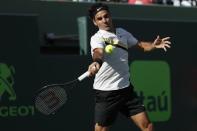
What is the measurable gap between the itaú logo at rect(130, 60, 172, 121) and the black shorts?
8.81 ft

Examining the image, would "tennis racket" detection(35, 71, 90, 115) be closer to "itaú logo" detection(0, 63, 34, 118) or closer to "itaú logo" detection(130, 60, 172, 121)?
"itaú logo" detection(0, 63, 34, 118)

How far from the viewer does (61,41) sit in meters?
9.84

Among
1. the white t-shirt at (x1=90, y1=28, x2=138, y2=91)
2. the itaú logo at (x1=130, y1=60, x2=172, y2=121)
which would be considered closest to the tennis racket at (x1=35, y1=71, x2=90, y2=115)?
the white t-shirt at (x1=90, y1=28, x2=138, y2=91)

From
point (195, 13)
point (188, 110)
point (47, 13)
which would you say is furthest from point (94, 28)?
point (195, 13)

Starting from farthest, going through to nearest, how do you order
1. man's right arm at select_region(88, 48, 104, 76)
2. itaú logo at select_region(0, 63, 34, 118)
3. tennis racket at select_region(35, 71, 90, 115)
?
itaú logo at select_region(0, 63, 34, 118) → tennis racket at select_region(35, 71, 90, 115) → man's right arm at select_region(88, 48, 104, 76)

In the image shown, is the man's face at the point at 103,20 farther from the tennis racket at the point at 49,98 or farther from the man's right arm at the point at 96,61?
the tennis racket at the point at 49,98

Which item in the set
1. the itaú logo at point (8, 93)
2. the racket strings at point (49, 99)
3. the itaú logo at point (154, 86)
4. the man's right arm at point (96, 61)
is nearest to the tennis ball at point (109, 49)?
the man's right arm at point (96, 61)

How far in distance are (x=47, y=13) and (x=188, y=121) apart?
2.86m

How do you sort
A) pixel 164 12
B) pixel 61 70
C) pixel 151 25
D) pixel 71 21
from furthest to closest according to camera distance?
pixel 164 12, pixel 71 21, pixel 151 25, pixel 61 70

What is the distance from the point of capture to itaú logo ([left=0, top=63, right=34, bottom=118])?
7875mm

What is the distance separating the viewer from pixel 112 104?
6375mm

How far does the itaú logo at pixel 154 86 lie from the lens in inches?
361

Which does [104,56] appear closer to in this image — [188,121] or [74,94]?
[74,94]

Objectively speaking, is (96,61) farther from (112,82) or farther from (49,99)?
(49,99)
